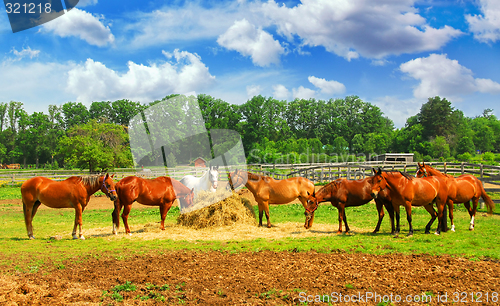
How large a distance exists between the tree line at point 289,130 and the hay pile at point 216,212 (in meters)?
30.6

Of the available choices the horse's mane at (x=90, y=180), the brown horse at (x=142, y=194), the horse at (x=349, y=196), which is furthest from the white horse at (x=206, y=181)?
the horse at (x=349, y=196)

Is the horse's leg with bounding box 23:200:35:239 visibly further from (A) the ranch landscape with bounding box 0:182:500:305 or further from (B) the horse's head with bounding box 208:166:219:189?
(B) the horse's head with bounding box 208:166:219:189

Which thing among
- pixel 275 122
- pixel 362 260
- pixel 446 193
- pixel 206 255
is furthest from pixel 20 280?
pixel 275 122

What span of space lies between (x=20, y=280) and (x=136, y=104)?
3133 inches

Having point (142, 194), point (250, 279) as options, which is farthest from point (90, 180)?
point (250, 279)

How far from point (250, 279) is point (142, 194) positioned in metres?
5.52

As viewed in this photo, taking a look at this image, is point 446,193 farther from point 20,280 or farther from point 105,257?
point 20,280

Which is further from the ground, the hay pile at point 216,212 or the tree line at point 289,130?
the tree line at point 289,130

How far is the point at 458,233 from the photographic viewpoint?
28.0 feet

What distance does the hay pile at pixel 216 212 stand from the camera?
9.98 meters

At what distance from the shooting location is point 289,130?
68.1m

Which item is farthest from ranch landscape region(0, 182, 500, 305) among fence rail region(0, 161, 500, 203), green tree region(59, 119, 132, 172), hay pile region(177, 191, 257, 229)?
green tree region(59, 119, 132, 172)

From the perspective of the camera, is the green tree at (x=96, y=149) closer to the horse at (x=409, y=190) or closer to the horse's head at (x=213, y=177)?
the horse's head at (x=213, y=177)

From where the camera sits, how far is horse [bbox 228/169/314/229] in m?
10.2
